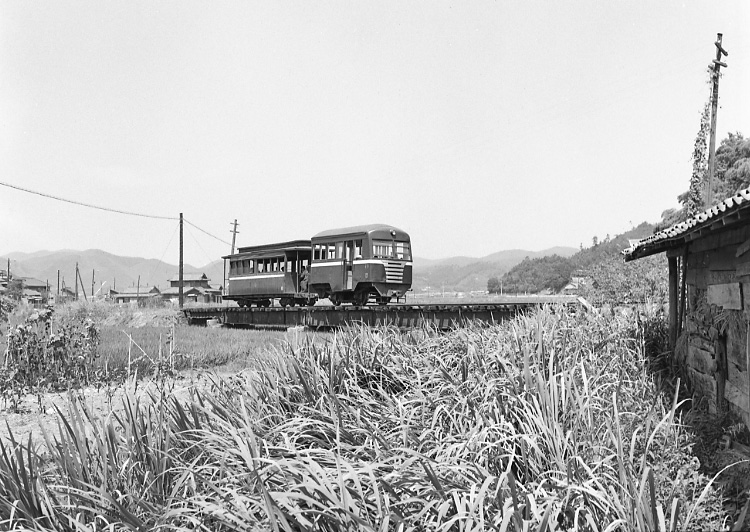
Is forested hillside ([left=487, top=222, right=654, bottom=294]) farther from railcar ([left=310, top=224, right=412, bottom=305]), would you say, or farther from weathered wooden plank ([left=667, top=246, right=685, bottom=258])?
weathered wooden plank ([left=667, top=246, right=685, bottom=258])

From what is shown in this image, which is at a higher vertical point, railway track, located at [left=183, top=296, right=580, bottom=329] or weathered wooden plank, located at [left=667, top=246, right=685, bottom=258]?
weathered wooden plank, located at [left=667, top=246, right=685, bottom=258]

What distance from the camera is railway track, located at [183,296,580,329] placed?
1394 centimetres

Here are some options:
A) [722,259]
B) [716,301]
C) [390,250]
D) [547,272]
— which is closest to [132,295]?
[547,272]

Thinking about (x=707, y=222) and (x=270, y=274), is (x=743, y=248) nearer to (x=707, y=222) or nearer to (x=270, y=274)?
(x=707, y=222)

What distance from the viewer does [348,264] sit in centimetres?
2030

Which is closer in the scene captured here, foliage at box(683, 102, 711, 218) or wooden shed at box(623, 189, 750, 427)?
wooden shed at box(623, 189, 750, 427)

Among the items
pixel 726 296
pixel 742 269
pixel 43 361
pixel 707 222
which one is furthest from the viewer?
pixel 43 361

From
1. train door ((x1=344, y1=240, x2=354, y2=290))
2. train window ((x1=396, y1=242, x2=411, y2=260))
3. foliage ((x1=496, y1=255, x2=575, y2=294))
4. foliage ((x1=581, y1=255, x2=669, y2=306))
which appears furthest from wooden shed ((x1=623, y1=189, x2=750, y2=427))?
foliage ((x1=496, y1=255, x2=575, y2=294))

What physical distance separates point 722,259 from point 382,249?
47.2 feet

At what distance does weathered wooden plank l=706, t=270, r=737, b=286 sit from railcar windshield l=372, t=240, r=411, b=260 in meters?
13.8

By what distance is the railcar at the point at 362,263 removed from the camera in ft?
64.5

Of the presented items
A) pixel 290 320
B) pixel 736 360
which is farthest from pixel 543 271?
pixel 736 360

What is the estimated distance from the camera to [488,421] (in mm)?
4176

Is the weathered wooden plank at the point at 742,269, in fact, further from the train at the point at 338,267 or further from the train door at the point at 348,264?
the train door at the point at 348,264
